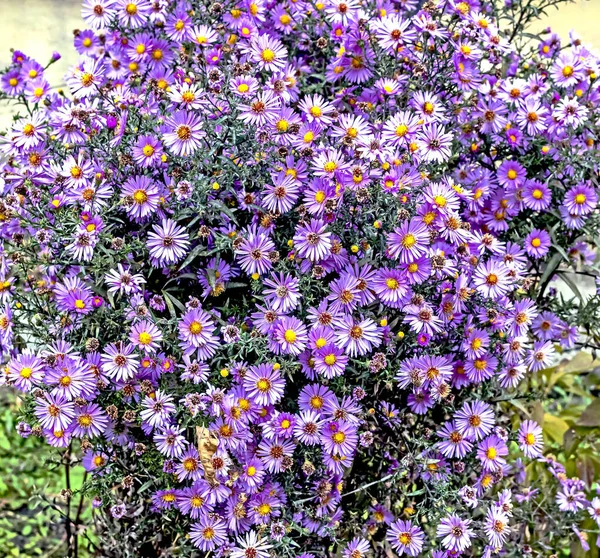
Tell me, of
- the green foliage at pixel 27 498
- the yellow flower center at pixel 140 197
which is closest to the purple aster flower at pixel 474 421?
the yellow flower center at pixel 140 197

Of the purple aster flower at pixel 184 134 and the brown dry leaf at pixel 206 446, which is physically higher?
the purple aster flower at pixel 184 134

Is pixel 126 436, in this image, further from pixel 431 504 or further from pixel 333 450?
pixel 431 504

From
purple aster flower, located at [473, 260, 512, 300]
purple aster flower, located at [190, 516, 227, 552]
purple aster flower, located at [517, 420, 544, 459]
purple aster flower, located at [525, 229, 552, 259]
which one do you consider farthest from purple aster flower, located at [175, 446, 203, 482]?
purple aster flower, located at [525, 229, 552, 259]

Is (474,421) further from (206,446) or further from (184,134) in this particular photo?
(184,134)

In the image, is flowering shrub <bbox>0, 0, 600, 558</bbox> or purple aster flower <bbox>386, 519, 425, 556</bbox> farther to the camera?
purple aster flower <bbox>386, 519, 425, 556</bbox>

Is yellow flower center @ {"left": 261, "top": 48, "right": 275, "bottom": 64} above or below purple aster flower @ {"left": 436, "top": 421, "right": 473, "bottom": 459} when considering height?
above

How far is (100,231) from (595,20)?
13.3 feet

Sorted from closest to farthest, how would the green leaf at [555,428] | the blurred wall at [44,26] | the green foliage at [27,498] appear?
1. the green leaf at [555,428]
2. the green foliage at [27,498]
3. the blurred wall at [44,26]

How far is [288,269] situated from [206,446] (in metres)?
0.40

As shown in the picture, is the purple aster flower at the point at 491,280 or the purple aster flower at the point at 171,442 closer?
the purple aster flower at the point at 171,442

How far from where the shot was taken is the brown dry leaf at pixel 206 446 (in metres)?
1.48

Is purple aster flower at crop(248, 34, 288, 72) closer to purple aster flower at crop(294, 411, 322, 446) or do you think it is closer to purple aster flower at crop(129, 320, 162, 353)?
purple aster flower at crop(129, 320, 162, 353)

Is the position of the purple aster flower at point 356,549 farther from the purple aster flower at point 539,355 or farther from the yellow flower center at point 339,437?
the purple aster flower at point 539,355

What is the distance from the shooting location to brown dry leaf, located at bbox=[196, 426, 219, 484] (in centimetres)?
148
